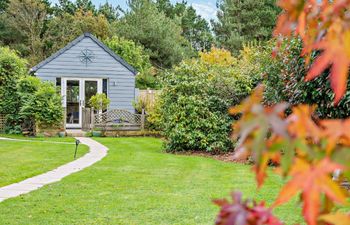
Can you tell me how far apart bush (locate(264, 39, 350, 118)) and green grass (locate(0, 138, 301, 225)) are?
4.62 ft

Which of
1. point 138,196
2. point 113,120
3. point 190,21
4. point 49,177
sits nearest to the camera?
point 138,196

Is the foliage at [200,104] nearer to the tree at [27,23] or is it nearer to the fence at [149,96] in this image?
the fence at [149,96]

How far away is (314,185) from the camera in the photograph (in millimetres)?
694

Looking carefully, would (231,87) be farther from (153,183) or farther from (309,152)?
(309,152)

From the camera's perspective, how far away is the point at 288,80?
8.05 metres

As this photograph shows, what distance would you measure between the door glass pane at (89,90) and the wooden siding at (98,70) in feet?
1.03

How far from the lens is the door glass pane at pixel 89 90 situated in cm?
1881

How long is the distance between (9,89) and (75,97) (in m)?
2.93

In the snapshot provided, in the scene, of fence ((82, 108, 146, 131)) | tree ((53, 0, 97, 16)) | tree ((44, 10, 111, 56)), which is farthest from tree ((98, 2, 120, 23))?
fence ((82, 108, 146, 131))

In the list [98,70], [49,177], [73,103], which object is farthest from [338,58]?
[98,70]

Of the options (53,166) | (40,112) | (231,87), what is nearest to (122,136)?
(40,112)

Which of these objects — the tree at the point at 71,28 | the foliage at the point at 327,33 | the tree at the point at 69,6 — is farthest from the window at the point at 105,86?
the foliage at the point at 327,33

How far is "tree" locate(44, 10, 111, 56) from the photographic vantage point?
2912cm

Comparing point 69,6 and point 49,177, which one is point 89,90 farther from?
point 69,6
